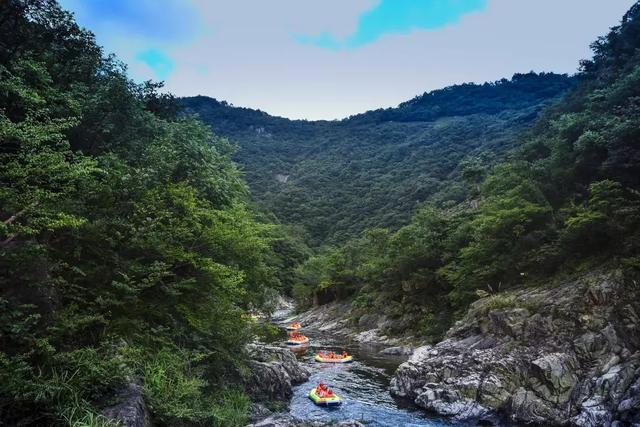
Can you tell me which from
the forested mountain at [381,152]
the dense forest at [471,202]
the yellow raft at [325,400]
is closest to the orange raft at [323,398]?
the yellow raft at [325,400]

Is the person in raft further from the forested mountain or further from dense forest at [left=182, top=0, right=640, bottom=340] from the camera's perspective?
the forested mountain

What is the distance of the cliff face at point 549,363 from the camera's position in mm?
16250

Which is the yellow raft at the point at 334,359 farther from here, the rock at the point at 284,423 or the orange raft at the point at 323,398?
the rock at the point at 284,423

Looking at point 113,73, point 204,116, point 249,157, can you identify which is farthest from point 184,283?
point 204,116

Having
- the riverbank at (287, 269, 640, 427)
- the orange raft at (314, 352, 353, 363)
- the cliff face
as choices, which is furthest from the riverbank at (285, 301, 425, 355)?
the cliff face

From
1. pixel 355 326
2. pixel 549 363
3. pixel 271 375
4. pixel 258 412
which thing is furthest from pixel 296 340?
pixel 549 363

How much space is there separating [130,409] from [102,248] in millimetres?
5205

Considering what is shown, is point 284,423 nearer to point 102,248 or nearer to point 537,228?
point 102,248

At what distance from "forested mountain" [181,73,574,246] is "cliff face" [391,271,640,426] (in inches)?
1455

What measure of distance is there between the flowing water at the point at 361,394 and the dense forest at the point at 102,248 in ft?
14.9

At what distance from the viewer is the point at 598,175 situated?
27.7 m

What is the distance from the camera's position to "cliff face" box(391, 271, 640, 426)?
53.3 feet

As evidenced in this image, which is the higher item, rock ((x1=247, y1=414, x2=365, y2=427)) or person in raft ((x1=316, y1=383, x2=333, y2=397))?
rock ((x1=247, y1=414, x2=365, y2=427))

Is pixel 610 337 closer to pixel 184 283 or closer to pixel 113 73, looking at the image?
pixel 184 283
